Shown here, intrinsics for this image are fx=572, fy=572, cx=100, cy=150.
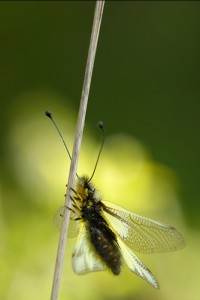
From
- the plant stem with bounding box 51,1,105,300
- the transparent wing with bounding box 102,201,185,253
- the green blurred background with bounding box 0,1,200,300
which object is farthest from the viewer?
the green blurred background with bounding box 0,1,200,300

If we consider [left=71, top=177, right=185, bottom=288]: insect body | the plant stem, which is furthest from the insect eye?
the plant stem

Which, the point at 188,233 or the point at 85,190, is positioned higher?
the point at 85,190

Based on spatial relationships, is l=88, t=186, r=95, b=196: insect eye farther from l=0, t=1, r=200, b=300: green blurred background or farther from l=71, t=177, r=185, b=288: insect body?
l=0, t=1, r=200, b=300: green blurred background

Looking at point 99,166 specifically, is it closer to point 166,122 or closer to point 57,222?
point 57,222

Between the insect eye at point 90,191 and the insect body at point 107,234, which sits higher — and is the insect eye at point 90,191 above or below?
above

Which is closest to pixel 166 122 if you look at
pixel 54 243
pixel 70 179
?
pixel 54 243

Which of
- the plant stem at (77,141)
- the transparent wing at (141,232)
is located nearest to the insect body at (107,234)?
the transparent wing at (141,232)

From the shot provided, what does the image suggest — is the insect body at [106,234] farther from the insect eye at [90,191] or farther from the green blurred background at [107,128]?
the green blurred background at [107,128]

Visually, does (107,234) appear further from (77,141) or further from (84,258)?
(77,141)
